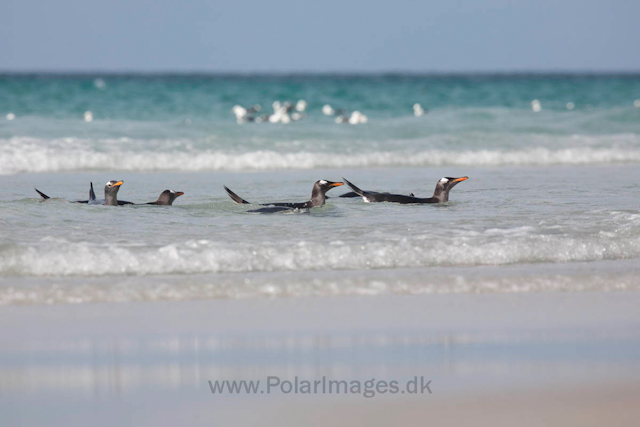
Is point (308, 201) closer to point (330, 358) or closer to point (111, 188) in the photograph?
point (111, 188)


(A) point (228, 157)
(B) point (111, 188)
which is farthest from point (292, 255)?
(A) point (228, 157)

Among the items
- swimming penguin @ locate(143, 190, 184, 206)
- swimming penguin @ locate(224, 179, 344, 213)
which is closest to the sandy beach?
swimming penguin @ locate(224, 179, 344, 213)

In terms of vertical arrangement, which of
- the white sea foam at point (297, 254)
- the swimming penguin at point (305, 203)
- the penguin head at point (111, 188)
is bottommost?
the white sea foam at point (297, 254)

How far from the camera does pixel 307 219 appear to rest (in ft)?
23.0

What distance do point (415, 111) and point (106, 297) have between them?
65.4 ft

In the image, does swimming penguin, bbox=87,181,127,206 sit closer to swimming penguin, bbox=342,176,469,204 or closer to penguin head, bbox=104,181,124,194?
penguin head, bbox=104,181,124,194

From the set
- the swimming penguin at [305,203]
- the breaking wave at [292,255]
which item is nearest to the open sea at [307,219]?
the breaking wave at [292,255]

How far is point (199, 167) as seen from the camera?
1325 cm

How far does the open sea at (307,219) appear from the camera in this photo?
17.0ft

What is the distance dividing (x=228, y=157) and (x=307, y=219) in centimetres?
673

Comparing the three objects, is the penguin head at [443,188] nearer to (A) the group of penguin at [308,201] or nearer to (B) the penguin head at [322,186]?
(A) the group of penguin at [308,201]

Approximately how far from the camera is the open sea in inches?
205

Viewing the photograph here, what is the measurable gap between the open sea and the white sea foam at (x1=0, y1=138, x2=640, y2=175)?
0.11 feet

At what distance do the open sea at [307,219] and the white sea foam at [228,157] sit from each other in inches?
1.3
